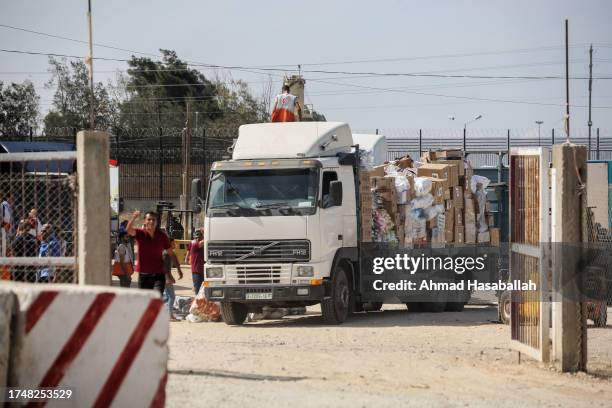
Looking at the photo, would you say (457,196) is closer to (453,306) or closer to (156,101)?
(453,306)

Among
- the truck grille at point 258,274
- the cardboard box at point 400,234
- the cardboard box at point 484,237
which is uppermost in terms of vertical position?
the cardboard box at point 400,234

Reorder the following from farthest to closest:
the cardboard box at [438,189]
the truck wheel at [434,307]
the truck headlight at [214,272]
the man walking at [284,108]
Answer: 1. the truck wheel at [434,307]
2. the cardboard box at [438,189]
3. the man walking at [284,108]
4. the truck headlight at [214,272]

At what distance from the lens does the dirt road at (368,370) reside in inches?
365

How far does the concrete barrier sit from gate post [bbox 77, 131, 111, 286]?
2297 millimetres

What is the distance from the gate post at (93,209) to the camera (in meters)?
9.44

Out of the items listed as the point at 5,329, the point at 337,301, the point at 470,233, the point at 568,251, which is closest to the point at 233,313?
the point at 337,301

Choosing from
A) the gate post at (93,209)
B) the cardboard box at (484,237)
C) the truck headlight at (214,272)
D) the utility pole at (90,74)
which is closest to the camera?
the gate post at (93,209)

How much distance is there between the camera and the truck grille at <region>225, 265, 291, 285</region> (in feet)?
57.1

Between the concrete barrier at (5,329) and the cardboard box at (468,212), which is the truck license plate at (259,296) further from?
the concrete barrier at (5,329)

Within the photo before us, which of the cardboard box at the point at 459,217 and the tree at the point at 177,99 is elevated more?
the tree at the point at 177,99

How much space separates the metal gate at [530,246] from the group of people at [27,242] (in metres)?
5.42

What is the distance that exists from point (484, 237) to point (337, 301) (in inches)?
219

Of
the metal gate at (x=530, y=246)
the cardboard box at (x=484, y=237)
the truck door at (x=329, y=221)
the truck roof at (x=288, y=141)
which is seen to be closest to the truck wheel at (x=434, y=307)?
the cardboard box at (x=484, y=237)

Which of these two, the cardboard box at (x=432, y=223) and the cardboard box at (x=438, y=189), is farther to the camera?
the cardboard box at (x=438, y=189)
